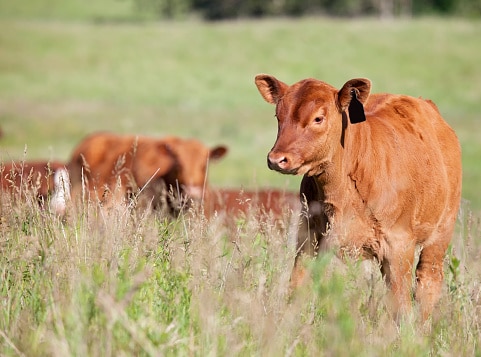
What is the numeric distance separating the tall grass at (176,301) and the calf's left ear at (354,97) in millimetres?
928

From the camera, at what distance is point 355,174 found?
5.77m

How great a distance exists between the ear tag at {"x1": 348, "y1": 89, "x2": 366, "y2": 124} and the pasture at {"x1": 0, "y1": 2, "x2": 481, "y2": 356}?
84cm

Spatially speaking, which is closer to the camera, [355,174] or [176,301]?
[176,301]

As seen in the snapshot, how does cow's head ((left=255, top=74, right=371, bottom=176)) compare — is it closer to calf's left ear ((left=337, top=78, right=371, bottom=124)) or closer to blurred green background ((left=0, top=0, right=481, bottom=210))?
calf's left ear ((left=337, top=78, right=371, bottom=124))

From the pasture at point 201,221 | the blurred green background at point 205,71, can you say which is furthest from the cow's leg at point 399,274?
the blurred green background at point 205,71

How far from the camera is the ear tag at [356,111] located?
5.69 metres

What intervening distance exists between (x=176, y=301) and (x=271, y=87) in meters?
2.12

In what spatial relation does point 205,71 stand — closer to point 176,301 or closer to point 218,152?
point 218,152

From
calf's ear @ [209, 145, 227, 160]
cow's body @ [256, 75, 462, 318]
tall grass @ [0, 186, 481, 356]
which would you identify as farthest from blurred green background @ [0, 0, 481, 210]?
tall grass @ [0, 186, 481, 356]

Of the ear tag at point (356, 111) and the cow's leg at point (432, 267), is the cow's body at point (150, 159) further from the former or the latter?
the ear tag at point (356, 111)

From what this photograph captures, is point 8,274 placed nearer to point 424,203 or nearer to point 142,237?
point 142,237

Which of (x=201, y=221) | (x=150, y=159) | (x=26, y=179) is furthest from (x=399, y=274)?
(x=150, y=159)

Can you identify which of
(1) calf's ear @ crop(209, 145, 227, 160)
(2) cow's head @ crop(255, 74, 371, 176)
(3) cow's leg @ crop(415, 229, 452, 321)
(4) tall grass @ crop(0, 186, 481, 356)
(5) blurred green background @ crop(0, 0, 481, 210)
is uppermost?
(2) cow's head @ crop(255, 74, 371, 176)

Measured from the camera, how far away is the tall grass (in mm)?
3895
